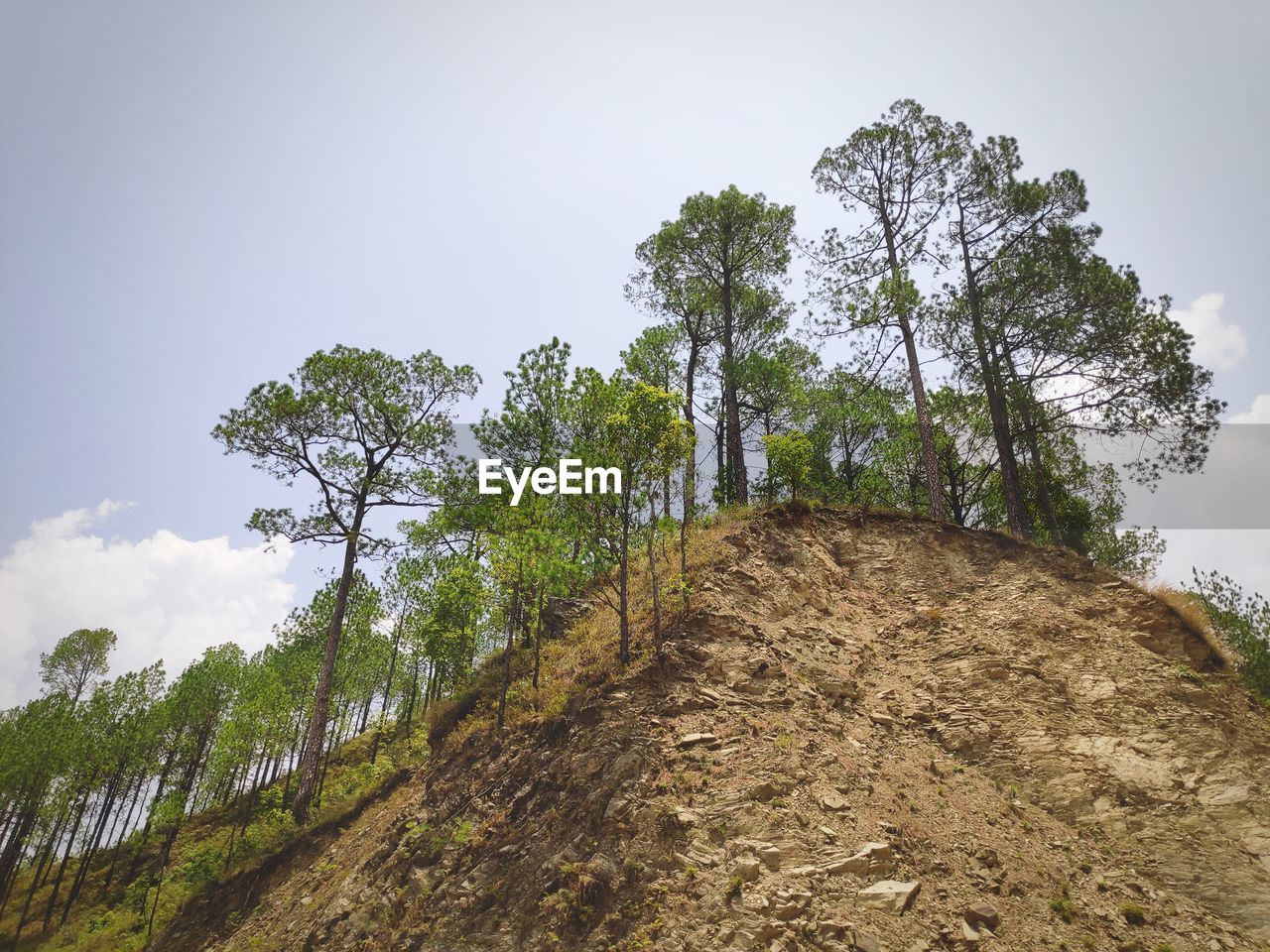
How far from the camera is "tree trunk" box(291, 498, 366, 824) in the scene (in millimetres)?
17438

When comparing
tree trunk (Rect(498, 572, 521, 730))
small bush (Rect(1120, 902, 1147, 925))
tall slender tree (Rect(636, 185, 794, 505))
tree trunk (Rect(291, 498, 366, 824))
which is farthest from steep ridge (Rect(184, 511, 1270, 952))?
tall slender tree (Rect(636, 185, 794, 505))

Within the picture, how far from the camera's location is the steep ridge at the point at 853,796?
25.6 feet

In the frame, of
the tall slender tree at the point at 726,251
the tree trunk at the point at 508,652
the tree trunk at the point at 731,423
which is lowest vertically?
the tree trunk at the point at 508,652

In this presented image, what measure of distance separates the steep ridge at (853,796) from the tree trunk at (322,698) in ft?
8.58

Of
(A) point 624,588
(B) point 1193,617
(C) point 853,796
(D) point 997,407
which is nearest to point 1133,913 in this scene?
(C) point 853,796

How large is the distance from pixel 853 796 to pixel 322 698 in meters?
17.1

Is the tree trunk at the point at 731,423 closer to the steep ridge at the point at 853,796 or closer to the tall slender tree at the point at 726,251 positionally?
the tall slender tree at the point at 726,251

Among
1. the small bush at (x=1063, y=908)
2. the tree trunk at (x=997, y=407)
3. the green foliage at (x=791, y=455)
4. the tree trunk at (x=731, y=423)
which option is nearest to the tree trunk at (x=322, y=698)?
the tree trunk at (x=731, y=423)

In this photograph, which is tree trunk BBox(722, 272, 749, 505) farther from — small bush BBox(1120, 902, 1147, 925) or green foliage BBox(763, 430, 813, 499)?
small bush BBox(1120, 902, 1147, 925)

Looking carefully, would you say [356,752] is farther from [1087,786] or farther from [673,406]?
[1087,786]

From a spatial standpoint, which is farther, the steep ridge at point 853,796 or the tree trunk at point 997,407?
the tree trunk at point 997,407

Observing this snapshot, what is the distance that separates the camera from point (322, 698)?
60.8 ft

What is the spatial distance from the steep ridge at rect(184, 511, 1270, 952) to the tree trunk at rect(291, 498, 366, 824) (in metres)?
2.61

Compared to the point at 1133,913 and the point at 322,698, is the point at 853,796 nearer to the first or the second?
the point at 1133,913
